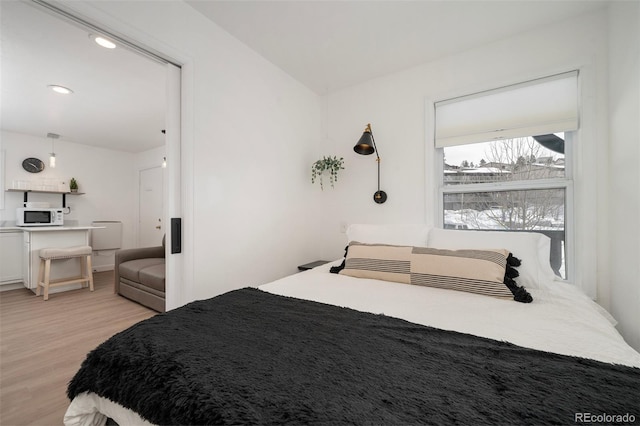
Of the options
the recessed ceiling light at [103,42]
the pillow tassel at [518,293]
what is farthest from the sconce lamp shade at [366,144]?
the recessed ceiling light at [103,42]

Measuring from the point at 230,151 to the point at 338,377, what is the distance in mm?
1961

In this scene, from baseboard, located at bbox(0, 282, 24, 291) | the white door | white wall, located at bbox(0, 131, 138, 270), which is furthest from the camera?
the white door

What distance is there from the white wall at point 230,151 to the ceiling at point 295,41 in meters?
0.23

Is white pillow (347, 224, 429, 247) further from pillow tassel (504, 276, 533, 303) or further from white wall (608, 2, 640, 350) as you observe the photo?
white wall (608, 2, 640, 350)

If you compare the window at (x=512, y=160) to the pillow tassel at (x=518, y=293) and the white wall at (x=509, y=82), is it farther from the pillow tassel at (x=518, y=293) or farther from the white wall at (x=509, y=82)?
the pillow tassel at (x=518, y=293)

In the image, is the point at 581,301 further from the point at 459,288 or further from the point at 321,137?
the point at 321,137

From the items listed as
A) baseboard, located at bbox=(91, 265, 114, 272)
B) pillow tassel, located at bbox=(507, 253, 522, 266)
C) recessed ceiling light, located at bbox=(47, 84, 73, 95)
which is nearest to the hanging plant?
pillow tassel, located at bbox=(507, 253, 522, 266)

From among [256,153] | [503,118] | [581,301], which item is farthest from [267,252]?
[503,118]

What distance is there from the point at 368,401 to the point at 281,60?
111 inches

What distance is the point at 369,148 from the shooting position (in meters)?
2.64

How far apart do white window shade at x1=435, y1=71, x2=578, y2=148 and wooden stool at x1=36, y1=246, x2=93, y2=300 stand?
16.9 ft

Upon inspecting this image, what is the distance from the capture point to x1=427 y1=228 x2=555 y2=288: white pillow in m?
1.66

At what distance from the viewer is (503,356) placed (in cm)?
85

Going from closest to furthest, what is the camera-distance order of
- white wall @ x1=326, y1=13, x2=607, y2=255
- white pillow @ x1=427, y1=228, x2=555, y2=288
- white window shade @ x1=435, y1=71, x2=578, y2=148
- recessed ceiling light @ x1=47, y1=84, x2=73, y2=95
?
1. white pillow @ x1=427, y1=228, x2=555, y2=288
2. white wall @ x1=326, y1=13, x2=607, y2=255
3. white window shade @ x1=435, y1=71, x2=578, y2=148
4. recessed ceiling light @ x1=47, y1=84, x2=73, y2=95
